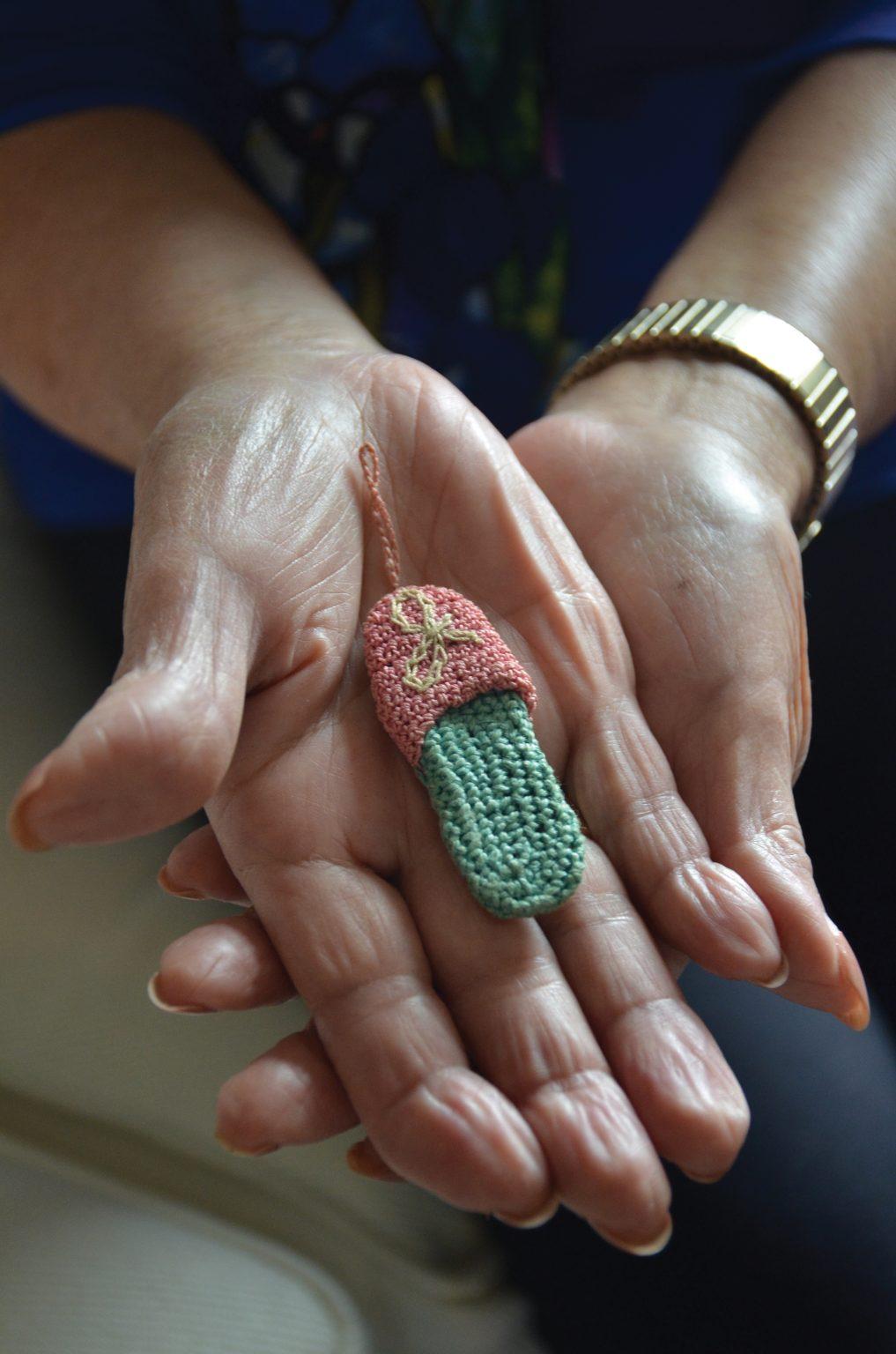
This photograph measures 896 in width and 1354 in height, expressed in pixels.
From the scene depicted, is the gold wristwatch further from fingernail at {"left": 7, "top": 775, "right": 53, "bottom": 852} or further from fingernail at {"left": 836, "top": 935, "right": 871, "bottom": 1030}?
A: fingernail at {"left": 7, "top": 775, "right": 53, "bottom": 852}

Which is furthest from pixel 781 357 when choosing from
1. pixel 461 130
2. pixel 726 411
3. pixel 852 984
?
pixel 852 984

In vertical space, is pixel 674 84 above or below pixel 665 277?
above

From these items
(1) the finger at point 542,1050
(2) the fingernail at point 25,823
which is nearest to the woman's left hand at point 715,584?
(1) the finger at point 542,1050

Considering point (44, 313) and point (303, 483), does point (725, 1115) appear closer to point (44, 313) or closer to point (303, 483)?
point (303, 483)

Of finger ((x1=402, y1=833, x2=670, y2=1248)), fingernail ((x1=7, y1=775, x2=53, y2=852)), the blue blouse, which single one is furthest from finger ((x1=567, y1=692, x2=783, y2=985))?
the blue blouse

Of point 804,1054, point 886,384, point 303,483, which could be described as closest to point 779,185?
point 886,384

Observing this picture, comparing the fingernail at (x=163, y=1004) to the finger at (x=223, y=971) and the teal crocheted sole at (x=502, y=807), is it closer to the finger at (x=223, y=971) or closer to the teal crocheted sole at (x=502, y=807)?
the finger at (x=223, y=971)
